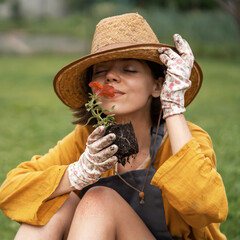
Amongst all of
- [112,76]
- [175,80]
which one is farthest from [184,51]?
[112,76]

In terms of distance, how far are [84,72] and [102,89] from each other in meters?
0.39

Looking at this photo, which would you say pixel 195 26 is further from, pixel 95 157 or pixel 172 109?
pixel 95 157

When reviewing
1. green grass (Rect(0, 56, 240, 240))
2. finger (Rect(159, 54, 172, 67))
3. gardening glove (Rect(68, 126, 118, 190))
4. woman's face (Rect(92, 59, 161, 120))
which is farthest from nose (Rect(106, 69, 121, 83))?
green grass (Rect(0, 56, 240, 240))

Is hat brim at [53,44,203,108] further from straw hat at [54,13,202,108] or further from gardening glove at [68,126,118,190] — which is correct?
gardening glove at [68,126,118,190]

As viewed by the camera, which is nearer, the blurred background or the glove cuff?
the glove cuff

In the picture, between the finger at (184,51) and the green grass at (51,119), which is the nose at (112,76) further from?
the green grass at (51,119)

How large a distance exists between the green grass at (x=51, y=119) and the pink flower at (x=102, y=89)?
1.62 meters

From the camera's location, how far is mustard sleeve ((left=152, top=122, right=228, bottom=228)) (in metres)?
2.18

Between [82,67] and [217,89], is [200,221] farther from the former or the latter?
[217,89]

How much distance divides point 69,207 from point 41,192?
0.68 ft

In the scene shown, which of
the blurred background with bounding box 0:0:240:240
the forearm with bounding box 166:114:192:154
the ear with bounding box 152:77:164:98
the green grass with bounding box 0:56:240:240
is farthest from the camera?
the blurred background with bounding box 0:0:240:240

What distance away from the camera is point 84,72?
2.78 metres

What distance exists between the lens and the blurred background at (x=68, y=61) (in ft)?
19.0

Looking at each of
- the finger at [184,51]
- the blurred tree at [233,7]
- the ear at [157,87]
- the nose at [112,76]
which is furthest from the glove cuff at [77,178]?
the blurred tree at [233,7]
